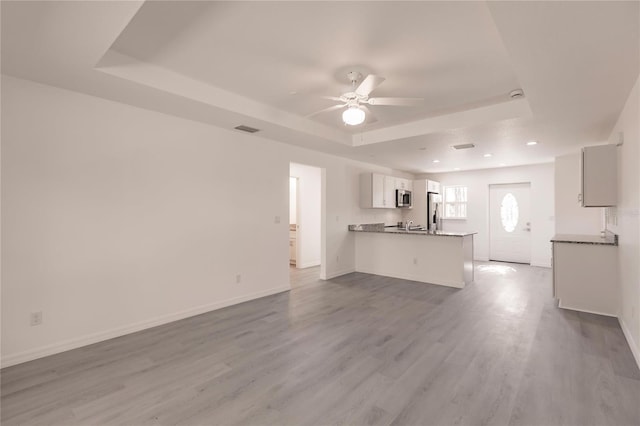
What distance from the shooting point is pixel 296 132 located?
4508 mm

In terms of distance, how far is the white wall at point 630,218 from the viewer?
8.90 ft

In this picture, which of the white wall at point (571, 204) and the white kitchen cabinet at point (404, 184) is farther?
the white kitchen cabinet at point (404, 184)

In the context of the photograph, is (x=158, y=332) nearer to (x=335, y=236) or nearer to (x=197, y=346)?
(x=197, y=346)

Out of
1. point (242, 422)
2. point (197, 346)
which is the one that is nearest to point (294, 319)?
point (197, 346)

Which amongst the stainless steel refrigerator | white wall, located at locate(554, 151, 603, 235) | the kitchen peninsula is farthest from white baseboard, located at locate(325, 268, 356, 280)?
white wall, located at locate(554, 151, 603, 235)

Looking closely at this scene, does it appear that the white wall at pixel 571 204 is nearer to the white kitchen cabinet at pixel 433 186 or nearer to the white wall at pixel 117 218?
the white kitchen cabinet at pixel 433 186

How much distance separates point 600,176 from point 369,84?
3.25 m

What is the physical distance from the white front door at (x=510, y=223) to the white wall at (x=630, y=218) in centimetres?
432

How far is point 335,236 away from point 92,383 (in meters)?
4.51

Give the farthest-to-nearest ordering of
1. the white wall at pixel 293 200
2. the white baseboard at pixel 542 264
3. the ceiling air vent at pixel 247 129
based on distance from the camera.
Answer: the white wall at pixel 293 200 → the white baseboard at pixel 542 264 → the ceiling air vent at pixel 247 129

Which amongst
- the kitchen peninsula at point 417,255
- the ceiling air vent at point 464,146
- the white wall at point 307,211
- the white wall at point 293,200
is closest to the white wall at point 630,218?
the ceiling air vent at point 464,146

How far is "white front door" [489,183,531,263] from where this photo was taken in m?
7.74

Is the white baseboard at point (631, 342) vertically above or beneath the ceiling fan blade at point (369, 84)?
beneath

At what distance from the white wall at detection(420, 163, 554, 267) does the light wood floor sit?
394 centimetres
